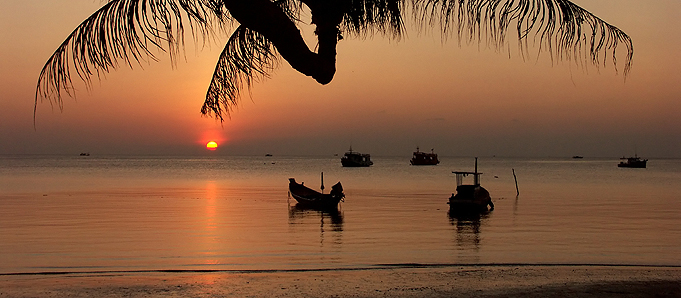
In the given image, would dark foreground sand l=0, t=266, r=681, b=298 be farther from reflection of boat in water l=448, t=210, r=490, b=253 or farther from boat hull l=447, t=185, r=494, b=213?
boat hull l=447, t=185, r=494, b=213

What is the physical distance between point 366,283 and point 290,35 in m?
9.32

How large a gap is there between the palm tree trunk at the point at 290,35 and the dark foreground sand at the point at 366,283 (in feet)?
22.1

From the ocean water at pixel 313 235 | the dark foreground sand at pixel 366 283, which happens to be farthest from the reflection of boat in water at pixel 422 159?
the dark foreground sand at pixel 366 283

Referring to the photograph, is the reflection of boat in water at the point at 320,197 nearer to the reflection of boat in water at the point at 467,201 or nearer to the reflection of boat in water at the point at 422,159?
the reflection of boat in water at the point at 467,201

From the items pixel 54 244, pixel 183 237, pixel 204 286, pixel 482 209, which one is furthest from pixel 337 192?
pixel 204 286

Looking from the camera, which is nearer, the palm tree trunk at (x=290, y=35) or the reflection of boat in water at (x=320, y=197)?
the palm tree trunk at (x=290, y=35)

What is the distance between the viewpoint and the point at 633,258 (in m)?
18.7

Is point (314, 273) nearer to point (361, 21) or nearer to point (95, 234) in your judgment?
point (361, 21)

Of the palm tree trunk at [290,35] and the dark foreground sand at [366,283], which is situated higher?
the palm tree trunk at [290,35]

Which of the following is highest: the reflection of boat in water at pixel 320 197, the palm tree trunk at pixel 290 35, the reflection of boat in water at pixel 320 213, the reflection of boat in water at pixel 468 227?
the palm tree trunk at pixel 290 35

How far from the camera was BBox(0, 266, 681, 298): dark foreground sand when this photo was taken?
9.41m

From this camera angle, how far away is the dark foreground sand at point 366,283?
30.9ft

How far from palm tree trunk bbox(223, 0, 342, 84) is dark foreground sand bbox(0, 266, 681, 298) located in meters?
6.73

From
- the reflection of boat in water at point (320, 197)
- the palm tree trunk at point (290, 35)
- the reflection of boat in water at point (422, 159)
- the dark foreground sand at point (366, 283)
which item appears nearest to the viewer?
the palm tree trunk at point (290, 35)
